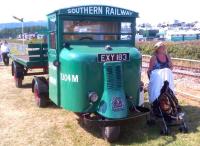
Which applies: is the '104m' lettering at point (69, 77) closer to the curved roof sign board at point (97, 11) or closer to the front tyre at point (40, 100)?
the curved roof sign board at point (97, 11)

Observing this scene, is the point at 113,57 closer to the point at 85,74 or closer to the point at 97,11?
the point at 85,74

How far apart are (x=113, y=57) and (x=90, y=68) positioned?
19.3 inches

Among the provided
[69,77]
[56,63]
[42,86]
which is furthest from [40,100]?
[69,77]

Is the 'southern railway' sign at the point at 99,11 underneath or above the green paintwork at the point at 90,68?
above

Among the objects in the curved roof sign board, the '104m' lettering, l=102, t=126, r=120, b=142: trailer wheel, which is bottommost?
l=102, t=126, r=120, b=142: trailer wheel

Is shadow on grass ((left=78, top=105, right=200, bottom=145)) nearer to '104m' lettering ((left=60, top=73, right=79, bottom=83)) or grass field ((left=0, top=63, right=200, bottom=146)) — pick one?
grass field ((left=0, top=63, right=200, bottom=146))

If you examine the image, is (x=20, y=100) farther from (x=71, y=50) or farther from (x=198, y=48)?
(x=198, y=48)

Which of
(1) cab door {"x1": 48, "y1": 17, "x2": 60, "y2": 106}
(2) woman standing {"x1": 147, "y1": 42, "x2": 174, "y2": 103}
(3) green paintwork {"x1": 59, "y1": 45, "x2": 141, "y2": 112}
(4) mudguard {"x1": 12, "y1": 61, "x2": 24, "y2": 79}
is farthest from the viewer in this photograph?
(4) mudguard {"x1": 12, "y1": 61, "x2": 24, "y2": 79}

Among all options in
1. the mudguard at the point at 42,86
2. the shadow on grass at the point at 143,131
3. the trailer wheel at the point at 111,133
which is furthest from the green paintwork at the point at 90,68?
the mudguard at the point at 42,86

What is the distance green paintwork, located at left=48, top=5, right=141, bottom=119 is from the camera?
6.32m

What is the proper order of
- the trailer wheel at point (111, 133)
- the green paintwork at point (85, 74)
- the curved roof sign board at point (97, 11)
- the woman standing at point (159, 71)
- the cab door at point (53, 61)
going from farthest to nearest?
1. the cab door at point (53, 61)
2. the woman standing at point (159, 71)
3. the curved roof sign board at point (97, 11)
4. the green paintwork at point (85, 74)
5. the trailer wheel at point (111, 133)

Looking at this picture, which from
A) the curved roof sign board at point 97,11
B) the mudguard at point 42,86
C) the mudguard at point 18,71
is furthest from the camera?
the mudguard at point 18,71

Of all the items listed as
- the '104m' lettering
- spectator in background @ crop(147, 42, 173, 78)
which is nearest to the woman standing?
spectator in background @ crop(147, 42, 173, 78)

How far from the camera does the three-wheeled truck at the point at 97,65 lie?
6.30 metres
